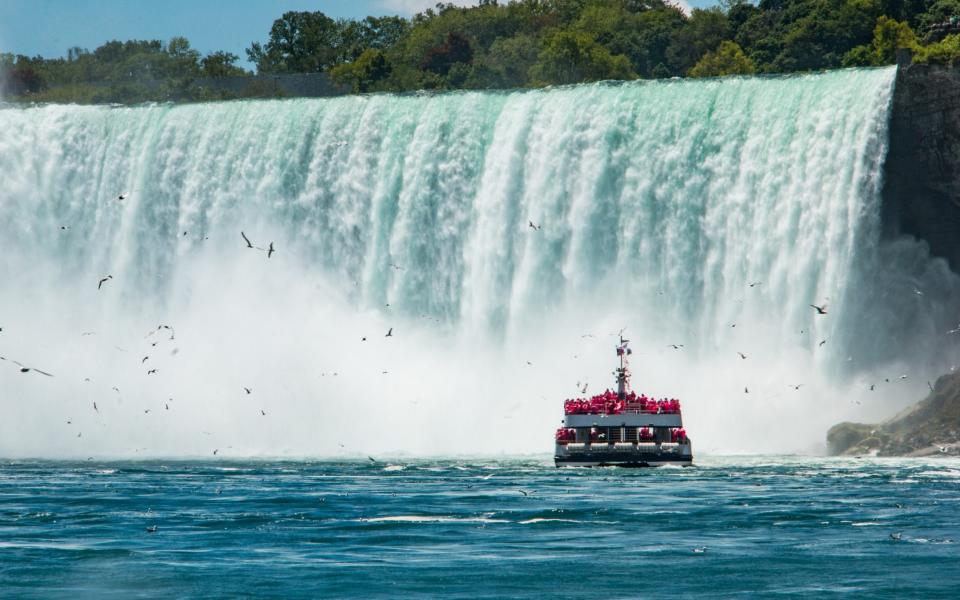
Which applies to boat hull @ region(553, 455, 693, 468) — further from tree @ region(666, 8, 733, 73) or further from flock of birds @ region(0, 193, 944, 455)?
tree @ region(666, 8, 733, 73)

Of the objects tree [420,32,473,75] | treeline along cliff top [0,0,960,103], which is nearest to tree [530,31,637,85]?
treeline along cliff top [0,0,960,103]

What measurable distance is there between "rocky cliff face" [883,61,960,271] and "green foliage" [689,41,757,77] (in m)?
35.6

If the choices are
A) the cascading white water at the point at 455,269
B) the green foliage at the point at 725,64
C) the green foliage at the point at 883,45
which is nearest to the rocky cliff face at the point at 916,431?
the cascading white water at the point at 455,269

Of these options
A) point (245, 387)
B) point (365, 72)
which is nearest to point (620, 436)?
point (245, 387)

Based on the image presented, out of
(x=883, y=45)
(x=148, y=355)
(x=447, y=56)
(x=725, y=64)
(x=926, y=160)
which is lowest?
(x=148, y=355)

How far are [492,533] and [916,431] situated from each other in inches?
814

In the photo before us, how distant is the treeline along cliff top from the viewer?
95062mm

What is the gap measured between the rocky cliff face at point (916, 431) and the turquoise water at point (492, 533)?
9.79 ft

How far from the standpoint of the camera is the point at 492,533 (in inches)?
1394

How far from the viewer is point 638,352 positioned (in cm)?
6141

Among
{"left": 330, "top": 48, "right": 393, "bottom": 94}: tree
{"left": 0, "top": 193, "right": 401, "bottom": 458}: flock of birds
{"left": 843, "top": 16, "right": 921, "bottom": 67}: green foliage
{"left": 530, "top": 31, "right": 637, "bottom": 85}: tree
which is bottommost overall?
{"left": 0, "top": 193, "right": 401, "bottom": 458}: flock of birds

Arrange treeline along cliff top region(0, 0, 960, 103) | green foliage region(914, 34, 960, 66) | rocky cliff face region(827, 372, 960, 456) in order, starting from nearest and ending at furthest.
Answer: rocky cliff face region(827, 372, 960, 456), green foliage region(914, 34, 960, 66), treeline along cliff top region(0, 0, 960, 103)

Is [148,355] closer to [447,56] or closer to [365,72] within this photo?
[365,72]

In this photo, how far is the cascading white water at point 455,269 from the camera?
5919cm
